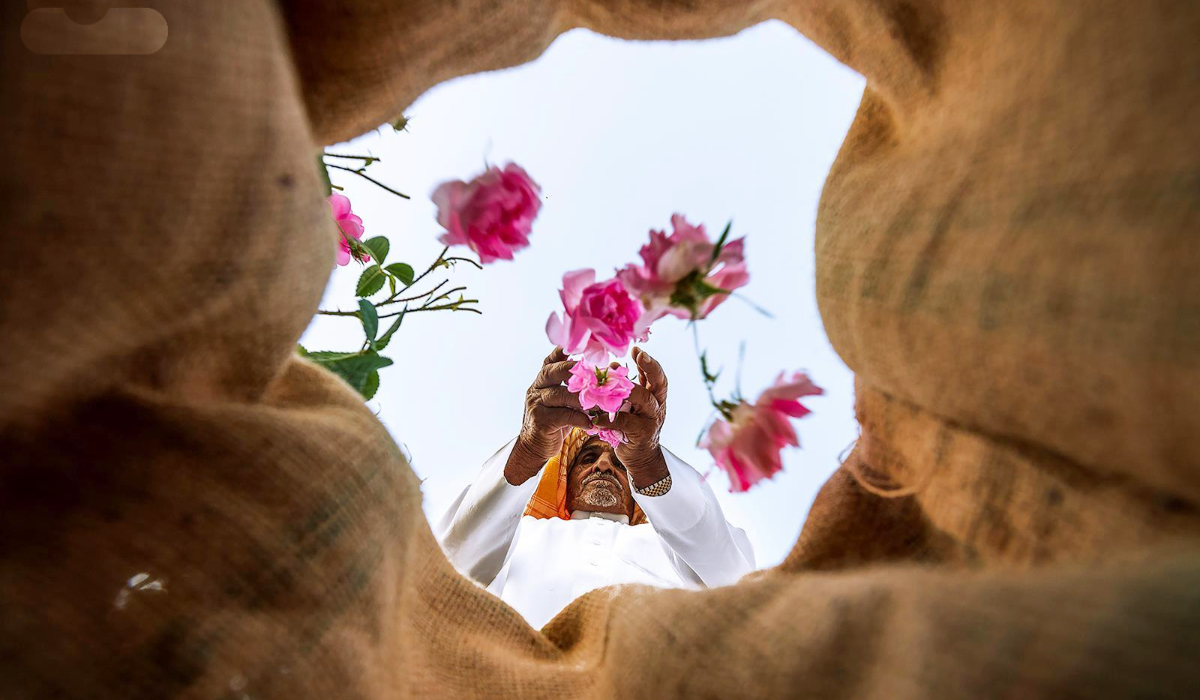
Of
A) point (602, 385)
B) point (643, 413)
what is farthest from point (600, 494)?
point (602, 385)

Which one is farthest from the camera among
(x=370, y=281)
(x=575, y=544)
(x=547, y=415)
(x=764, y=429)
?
(x=575, y=544)

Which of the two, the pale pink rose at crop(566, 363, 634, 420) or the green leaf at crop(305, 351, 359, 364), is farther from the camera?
the pale pink rose at crop(566, 363, 634, 420)

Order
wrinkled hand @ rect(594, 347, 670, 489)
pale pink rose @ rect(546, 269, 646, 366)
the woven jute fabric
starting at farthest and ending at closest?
wrinkled hand @ rect(594, 347, 670, 489) < pale pink rose @ rect(546, 269, 646, 366) < the woven jute fabric

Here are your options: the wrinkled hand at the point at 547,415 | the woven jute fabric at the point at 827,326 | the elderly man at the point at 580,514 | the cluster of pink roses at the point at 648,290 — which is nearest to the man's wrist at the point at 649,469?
the elderly man at the point at 580,514

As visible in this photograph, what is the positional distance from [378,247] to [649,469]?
0.63 meters

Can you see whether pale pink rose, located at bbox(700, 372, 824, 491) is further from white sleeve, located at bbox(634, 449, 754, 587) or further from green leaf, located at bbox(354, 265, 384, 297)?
white sleeve, located at bbox(634, 449, 754, 587)

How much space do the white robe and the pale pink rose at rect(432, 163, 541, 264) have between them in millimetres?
554

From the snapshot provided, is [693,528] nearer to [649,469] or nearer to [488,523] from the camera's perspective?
[649,469]

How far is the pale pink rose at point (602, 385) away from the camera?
0.87m

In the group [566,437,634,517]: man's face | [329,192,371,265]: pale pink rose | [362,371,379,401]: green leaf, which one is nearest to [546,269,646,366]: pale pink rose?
[362,371,379,401]: green leaf

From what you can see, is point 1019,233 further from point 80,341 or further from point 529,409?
point 529,409

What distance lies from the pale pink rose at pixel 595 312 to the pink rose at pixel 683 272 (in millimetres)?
65

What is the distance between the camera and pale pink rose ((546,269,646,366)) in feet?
1.92

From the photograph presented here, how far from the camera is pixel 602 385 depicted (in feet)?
2.87
